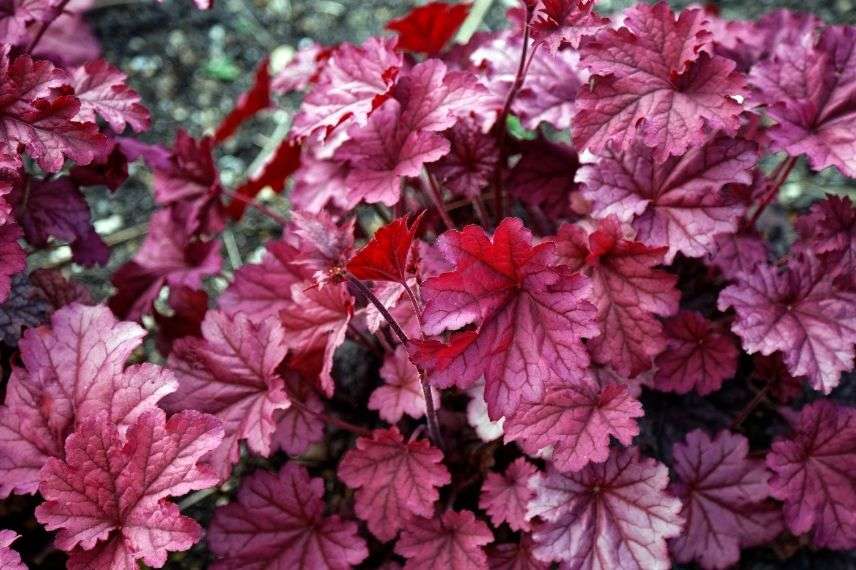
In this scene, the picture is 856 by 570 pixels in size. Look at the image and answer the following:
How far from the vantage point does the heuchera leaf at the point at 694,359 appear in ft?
Result: 5.80

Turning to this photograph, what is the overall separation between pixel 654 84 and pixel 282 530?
3.94 feet

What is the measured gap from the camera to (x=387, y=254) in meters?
1.38

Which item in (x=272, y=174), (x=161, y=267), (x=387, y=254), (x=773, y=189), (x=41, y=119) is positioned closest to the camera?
(x=387, y=254)

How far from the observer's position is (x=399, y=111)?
1.78 meters

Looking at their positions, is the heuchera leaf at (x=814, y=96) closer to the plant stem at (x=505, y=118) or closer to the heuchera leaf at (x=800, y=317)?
the heuchera leaf at (x=800, y=317)

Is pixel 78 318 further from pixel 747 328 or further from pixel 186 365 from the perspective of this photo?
pixel 747 328

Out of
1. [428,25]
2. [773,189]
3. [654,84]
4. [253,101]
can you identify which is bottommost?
[253,101]

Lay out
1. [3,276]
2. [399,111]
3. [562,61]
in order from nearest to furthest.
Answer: [3,276]
[399,111]
[562,61]

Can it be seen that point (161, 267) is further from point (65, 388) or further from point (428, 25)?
point (428, 25)

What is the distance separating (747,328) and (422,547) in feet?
2.63

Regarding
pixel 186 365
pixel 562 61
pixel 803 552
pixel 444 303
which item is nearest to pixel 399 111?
pixel 562 61

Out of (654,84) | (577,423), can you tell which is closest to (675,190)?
(654,84)

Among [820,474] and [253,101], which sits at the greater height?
[253,101]

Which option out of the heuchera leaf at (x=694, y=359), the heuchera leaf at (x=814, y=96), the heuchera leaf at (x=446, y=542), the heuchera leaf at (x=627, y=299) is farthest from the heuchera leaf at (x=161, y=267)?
the heuchera leaf at (x=814, y=96)
